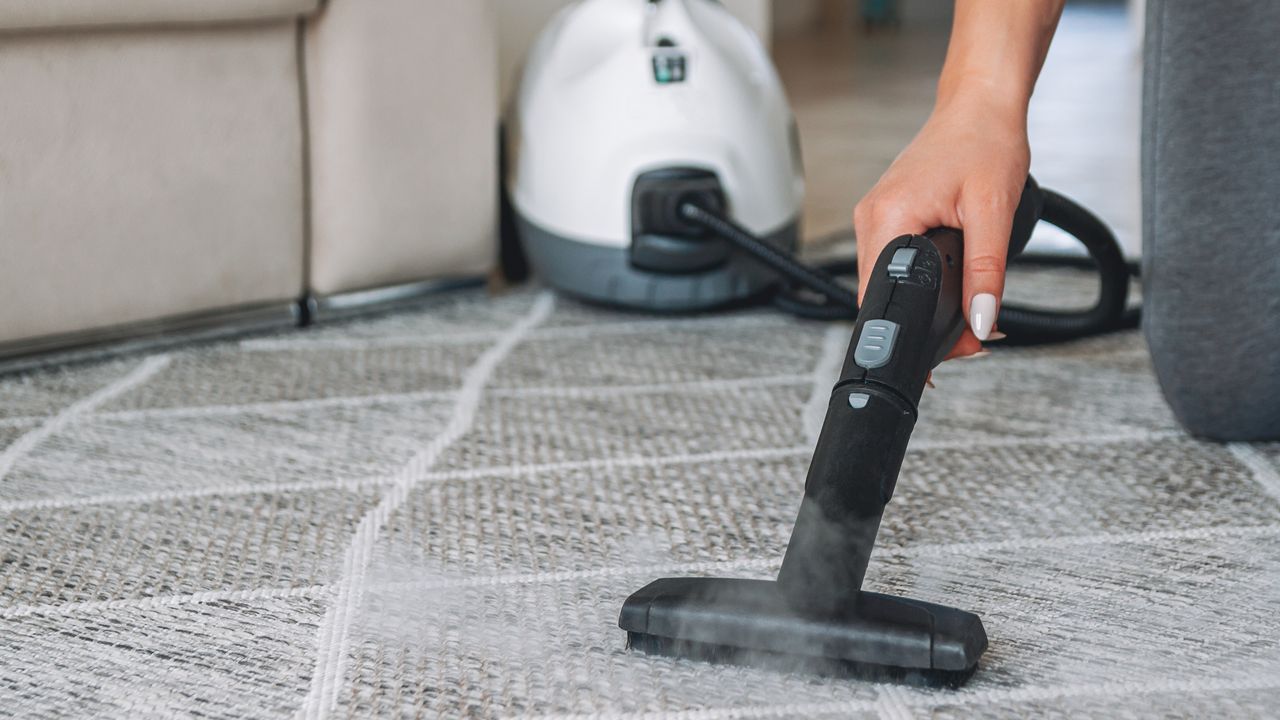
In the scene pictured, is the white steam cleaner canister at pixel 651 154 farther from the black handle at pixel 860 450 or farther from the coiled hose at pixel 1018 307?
the black handle at pixel 860 450

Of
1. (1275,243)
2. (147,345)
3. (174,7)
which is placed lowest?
(147,345)

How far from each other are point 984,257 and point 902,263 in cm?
5

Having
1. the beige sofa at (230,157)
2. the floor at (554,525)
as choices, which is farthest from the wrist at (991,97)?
the beige sofa at (230,157)

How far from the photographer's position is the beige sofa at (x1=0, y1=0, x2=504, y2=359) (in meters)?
1.02

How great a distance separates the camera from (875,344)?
0.51 m

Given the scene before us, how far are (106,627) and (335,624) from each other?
113 mm

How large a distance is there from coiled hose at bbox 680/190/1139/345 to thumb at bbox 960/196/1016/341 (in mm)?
383

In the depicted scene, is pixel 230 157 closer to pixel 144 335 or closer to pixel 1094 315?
pixel 144 335

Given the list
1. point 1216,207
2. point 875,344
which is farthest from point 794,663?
point 1216,207

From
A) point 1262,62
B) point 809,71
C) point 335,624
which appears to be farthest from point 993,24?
point 809,71

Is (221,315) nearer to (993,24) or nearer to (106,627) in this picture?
(106,627)

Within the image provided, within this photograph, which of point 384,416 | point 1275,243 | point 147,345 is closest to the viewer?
point 1275,243

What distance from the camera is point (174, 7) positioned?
40.3 inches

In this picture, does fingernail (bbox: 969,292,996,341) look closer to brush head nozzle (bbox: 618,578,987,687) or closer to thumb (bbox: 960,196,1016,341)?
thumb (bbox: 960,196,1016,341)
